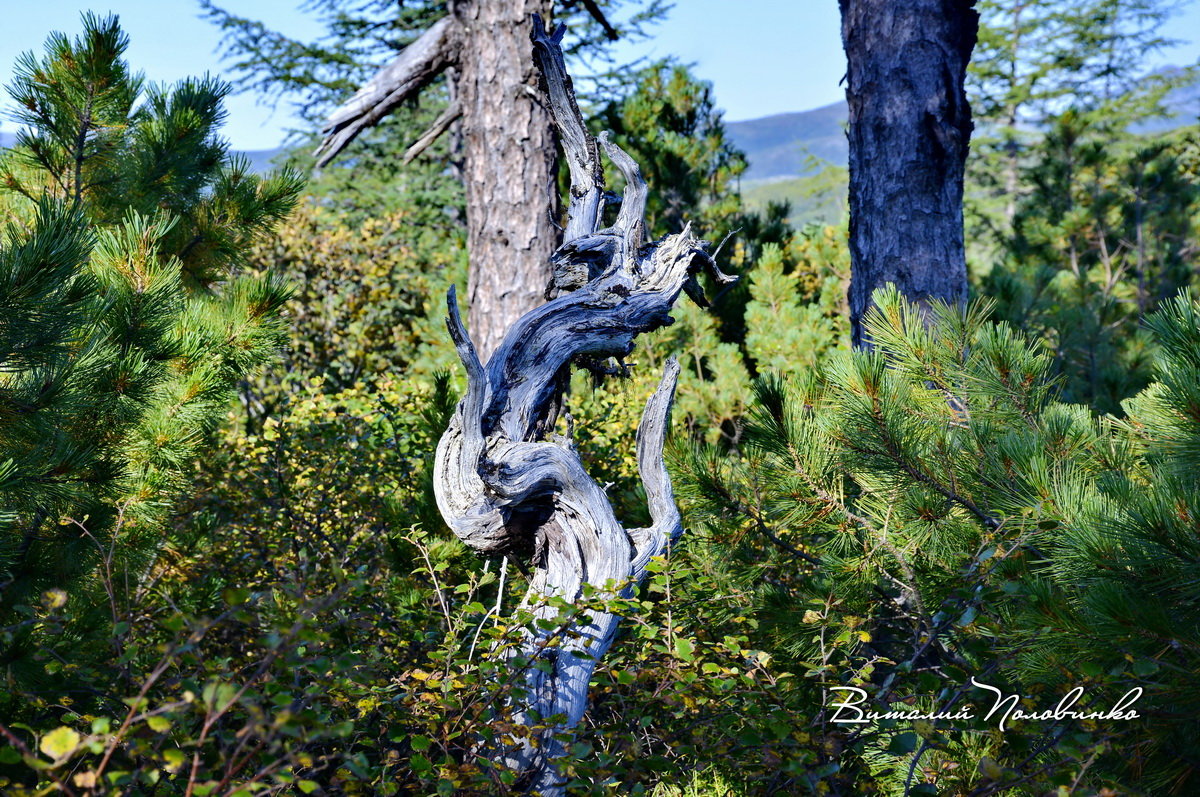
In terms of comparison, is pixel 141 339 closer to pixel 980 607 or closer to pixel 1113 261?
pixel 980 607

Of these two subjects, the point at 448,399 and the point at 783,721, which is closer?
the point at 783,721

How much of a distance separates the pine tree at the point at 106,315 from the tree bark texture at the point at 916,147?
287 cm

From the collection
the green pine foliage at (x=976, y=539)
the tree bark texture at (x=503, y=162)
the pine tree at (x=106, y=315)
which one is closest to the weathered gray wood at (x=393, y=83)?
the tree bark texture at (x=503, y=162)

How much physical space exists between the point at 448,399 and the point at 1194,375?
268cm

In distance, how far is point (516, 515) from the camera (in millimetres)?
2818

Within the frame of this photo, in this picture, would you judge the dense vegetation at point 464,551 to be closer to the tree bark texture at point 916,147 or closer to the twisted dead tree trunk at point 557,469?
the twisted dead tree trunk at point 557,469

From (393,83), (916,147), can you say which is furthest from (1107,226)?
(393,83)

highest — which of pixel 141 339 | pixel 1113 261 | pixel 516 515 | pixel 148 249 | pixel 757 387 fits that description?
pixel 148 249

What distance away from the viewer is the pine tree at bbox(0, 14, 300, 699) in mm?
2490

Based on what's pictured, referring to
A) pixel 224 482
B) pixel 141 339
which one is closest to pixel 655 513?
pixel 141 339

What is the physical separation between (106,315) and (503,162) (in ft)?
8.02

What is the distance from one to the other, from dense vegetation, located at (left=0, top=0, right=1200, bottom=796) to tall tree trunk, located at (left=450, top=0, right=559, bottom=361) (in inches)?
35.4

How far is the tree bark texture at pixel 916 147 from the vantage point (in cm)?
417

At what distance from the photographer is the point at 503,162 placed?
15.5ft
